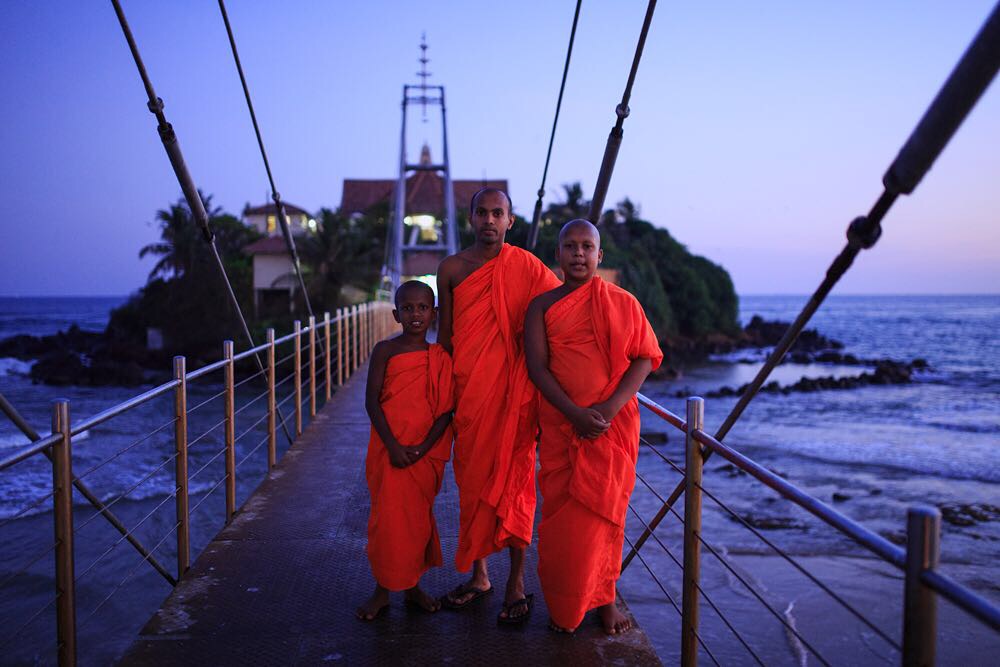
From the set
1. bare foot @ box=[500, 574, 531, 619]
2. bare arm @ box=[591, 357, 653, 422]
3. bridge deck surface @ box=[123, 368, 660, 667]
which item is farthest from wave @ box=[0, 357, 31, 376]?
bare arm @ box=[591, 357, 653, 422]

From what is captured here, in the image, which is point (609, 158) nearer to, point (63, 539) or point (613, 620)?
point (613, 620)

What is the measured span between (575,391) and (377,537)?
0.86m

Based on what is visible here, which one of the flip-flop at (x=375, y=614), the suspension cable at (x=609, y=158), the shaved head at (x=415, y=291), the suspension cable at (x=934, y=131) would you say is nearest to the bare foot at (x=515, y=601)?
the flip-flop at (x=375, y=614)

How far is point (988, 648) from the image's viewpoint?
5988 millimetres

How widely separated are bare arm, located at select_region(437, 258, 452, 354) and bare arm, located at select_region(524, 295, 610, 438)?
0.37m

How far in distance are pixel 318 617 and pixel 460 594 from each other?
505 mm

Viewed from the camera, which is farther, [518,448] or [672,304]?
[672,304]

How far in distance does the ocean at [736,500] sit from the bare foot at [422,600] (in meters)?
0.95

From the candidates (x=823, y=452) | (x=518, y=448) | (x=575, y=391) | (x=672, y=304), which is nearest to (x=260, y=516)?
(x=518, y=448)

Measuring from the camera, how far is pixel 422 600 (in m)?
2.93

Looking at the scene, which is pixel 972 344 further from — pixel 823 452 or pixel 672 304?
pixel 823 452

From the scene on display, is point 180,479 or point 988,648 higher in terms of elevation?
point 180,479

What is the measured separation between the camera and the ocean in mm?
6520

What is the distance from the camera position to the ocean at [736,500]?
21.4 feet
